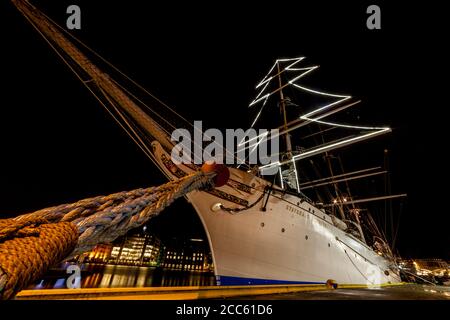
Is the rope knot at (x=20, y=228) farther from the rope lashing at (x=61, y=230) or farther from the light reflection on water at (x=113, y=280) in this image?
the light reflection on water at (x=113, y=280)

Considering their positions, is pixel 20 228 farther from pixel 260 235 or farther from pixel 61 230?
pixel 260 235

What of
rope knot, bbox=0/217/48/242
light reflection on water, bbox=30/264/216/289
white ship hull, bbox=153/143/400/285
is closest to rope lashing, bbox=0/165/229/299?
rope knot, bbox=0/217/48/242

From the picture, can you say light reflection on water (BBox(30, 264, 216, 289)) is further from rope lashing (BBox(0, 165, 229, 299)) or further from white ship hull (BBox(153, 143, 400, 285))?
rope lashing (BBox(0, 165, 229, 299))

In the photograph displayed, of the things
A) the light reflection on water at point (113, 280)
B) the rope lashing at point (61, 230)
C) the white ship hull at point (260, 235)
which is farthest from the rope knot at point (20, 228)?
the light reflection on water at point (113, 280)

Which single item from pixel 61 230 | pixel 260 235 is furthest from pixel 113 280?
pixel 61 230

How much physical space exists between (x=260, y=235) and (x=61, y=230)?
6393mm

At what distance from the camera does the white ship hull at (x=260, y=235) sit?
619cm

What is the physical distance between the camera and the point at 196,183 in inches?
101

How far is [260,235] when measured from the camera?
6.75m

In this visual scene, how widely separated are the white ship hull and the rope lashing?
178 inches

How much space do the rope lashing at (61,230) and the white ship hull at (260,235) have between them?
4.52 metres

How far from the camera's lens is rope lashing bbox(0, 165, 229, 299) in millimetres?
769
